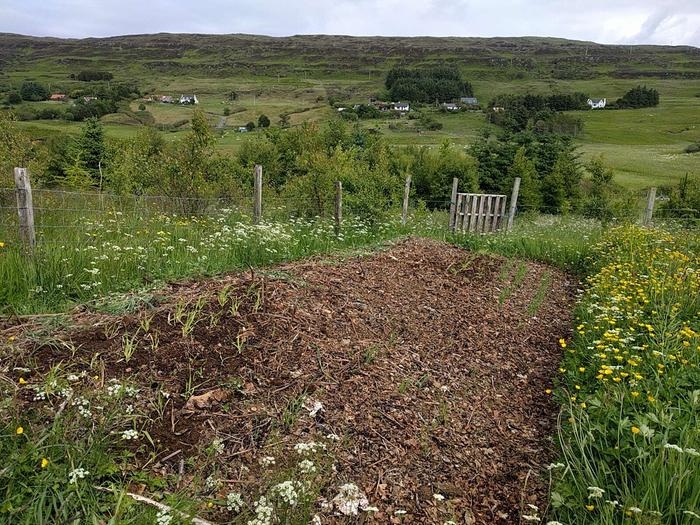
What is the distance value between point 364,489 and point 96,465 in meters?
1.42

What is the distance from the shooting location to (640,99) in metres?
105

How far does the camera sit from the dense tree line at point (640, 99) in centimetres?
10375

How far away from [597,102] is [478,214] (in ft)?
391

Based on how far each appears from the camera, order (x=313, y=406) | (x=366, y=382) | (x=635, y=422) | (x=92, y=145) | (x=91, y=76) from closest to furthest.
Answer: (x=635, y=422)
(x=313, y=406)
(x=366, y=382)
(x=92, y=145)
(x=91, y=76)

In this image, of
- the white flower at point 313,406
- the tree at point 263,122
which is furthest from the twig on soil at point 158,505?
the tree at point 263,122

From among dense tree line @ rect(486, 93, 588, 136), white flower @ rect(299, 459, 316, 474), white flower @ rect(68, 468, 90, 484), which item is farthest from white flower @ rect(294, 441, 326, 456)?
dense tree line @ rect(486, 93, 588, 136)

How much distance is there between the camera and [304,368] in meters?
3.50

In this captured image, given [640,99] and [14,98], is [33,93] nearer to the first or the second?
[14,98]

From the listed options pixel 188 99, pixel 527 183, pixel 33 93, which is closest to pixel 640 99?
pixel 527 183

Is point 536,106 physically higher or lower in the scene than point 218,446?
higher

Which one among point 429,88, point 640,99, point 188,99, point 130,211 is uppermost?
point 429,88

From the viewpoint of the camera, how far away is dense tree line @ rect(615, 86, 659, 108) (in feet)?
340

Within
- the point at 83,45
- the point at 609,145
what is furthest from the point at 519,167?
the point at 83,45

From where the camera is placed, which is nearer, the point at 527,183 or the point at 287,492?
the point at 287,492
